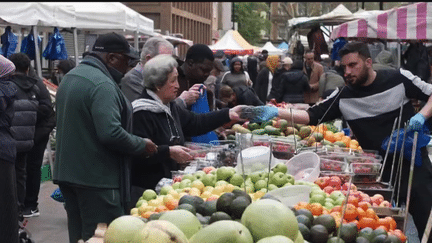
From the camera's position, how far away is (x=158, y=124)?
19.4 feet

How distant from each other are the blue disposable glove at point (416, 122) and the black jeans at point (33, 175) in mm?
5424

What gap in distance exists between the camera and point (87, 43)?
20.1 metres

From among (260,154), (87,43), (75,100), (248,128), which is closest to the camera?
(75,100)

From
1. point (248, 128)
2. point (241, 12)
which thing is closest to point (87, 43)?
point (248, 128)

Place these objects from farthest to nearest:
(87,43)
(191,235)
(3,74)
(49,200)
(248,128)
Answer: (87,43)
(49,200)
(248,128)
(3,74)
(191,235)

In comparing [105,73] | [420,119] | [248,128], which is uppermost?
[105,73]

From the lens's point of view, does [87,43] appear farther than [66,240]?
Yes

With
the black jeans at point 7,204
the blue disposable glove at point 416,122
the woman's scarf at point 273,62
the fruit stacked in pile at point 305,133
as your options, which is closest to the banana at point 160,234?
the blue disposable glove at point 416,122

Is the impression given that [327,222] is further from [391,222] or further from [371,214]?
[391,222]

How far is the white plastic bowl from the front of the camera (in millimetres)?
5828

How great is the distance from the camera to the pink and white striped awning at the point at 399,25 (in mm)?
9086

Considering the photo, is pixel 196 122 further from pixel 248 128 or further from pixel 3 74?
pixel 248 128

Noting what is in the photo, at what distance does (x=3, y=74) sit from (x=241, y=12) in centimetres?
7473

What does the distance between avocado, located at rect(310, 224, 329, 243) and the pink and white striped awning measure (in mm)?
5822
